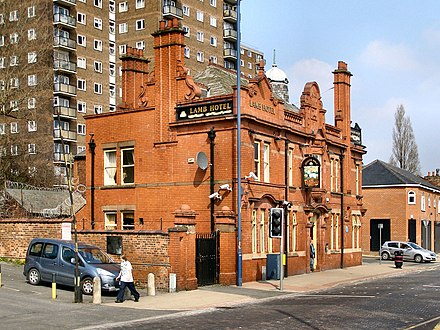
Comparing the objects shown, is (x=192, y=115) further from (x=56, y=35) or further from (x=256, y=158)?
(x=56, y=35)

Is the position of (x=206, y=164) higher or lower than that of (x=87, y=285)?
higher

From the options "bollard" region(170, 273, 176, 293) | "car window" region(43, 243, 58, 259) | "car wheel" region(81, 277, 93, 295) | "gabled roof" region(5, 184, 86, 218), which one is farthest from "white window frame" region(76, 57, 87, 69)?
"car wheel" region(81, 277, 93, 295)

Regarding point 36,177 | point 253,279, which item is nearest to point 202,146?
point 253,279

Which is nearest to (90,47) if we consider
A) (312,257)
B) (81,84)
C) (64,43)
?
(64,43)

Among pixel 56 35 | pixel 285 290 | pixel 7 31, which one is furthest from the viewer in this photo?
pixel 56 35

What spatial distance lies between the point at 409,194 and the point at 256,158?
1236 inches

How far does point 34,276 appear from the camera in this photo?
83.5 ft

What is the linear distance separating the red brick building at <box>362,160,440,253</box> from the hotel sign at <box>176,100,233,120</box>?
3161 cm

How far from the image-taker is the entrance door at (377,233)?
59750 millimetres

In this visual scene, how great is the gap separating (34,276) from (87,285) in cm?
288

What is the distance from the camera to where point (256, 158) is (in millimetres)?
31453

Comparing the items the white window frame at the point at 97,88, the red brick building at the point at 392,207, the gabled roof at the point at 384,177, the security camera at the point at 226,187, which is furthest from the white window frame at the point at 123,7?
the security camera at the point at 226,187

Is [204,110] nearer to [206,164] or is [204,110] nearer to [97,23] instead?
[206,164]

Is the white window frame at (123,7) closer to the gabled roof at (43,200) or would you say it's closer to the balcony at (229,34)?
the balcony at (229,34)
